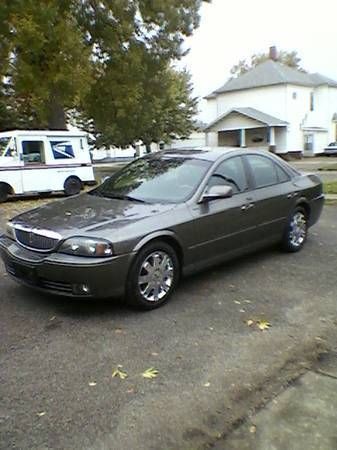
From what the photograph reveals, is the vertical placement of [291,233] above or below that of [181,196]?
below

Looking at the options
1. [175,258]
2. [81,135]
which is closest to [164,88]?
[81,135]

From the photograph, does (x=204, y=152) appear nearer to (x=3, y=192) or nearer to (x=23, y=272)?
(x=23, y=272)

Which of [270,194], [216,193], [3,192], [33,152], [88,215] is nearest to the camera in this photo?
[88,215]

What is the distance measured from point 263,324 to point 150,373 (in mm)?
1345

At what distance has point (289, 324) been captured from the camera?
435 centimetres

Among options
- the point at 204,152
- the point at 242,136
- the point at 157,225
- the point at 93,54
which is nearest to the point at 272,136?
the point at 242,136

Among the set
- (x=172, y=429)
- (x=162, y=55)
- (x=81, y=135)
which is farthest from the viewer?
(x=162, y=55)

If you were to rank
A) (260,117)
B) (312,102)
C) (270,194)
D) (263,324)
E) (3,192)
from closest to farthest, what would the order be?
1. (263,324)
2. (270,194)
3. (3,192)
4. (260,117)
5. (312,102)

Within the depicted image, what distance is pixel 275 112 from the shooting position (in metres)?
39.2

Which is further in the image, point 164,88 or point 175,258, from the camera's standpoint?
point 164,88

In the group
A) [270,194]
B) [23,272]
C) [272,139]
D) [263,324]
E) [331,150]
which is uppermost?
[272,139]

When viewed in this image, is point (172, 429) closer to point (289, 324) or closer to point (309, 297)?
point (289, 324)

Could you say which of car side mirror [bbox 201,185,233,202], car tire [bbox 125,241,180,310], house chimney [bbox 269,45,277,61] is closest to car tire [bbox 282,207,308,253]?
car side mirror [bbox 201,185,233,202]

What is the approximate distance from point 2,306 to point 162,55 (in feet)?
60.2
